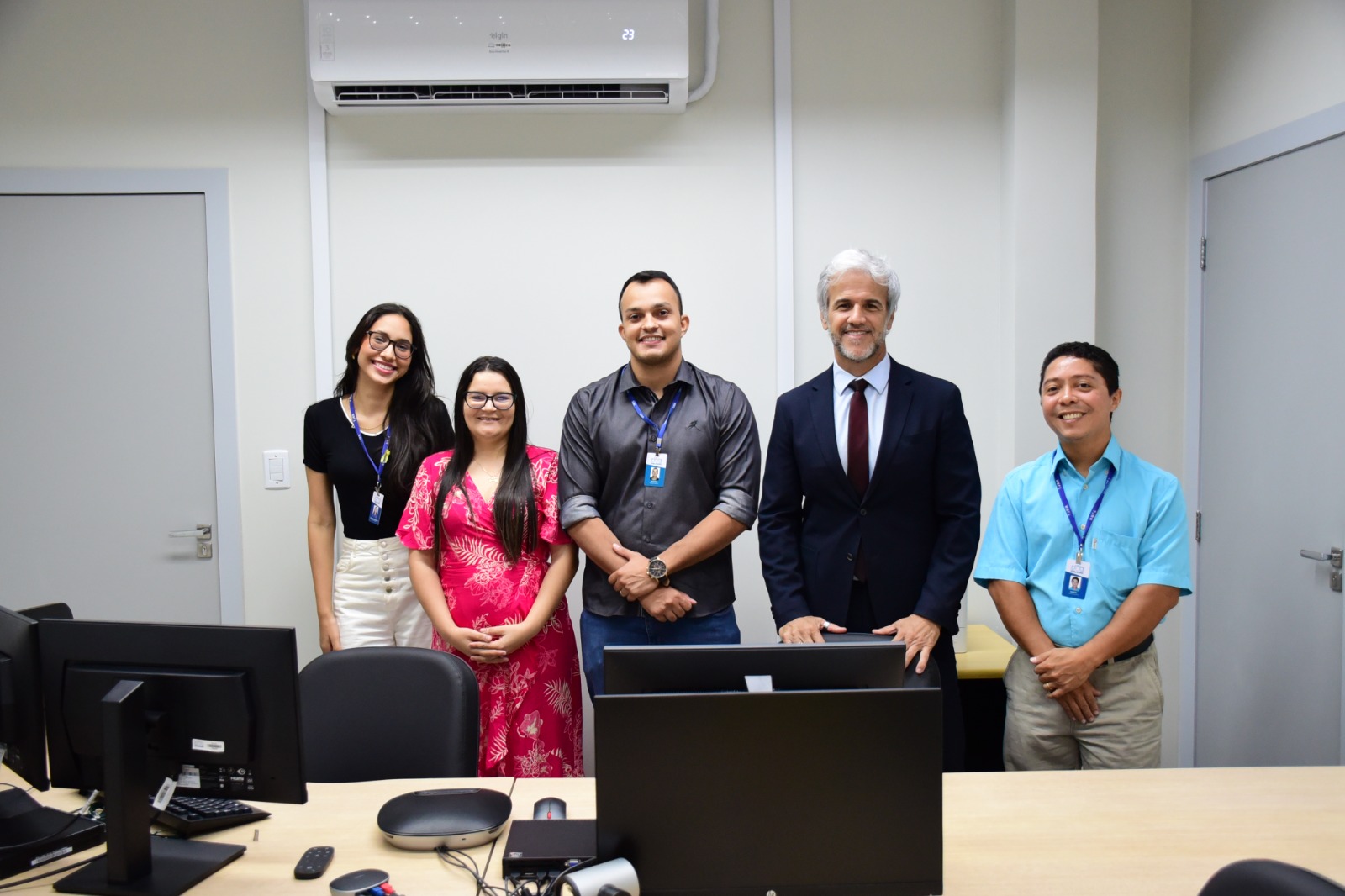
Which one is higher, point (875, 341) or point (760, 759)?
point (875, 341)

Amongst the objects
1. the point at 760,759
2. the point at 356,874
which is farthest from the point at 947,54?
the point at 356,874

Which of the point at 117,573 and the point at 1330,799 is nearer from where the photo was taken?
the point at 1330,799

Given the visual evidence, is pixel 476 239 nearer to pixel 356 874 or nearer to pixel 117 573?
pixel 117 573

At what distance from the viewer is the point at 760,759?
47.9 inches

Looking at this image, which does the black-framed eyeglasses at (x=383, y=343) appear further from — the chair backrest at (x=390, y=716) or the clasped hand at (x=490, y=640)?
the chair backrest at (x=390, y=716)

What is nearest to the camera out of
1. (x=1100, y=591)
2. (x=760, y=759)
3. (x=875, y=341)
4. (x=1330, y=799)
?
(x=760, y=759)

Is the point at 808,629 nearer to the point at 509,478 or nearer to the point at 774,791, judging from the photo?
the point at 509,478

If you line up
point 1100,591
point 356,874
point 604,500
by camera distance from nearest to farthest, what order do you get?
1. point 356,874
2. point 1100,591
3. point 604,500

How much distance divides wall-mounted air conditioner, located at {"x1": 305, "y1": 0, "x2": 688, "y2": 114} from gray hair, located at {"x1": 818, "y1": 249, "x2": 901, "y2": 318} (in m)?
1.14

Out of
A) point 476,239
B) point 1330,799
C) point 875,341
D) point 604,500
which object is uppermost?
point 476,239

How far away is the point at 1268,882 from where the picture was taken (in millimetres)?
921

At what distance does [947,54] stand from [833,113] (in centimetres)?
49

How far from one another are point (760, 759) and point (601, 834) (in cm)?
25

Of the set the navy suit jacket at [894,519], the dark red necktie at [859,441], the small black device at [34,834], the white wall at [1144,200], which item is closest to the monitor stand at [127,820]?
the small black device at [34,834]
